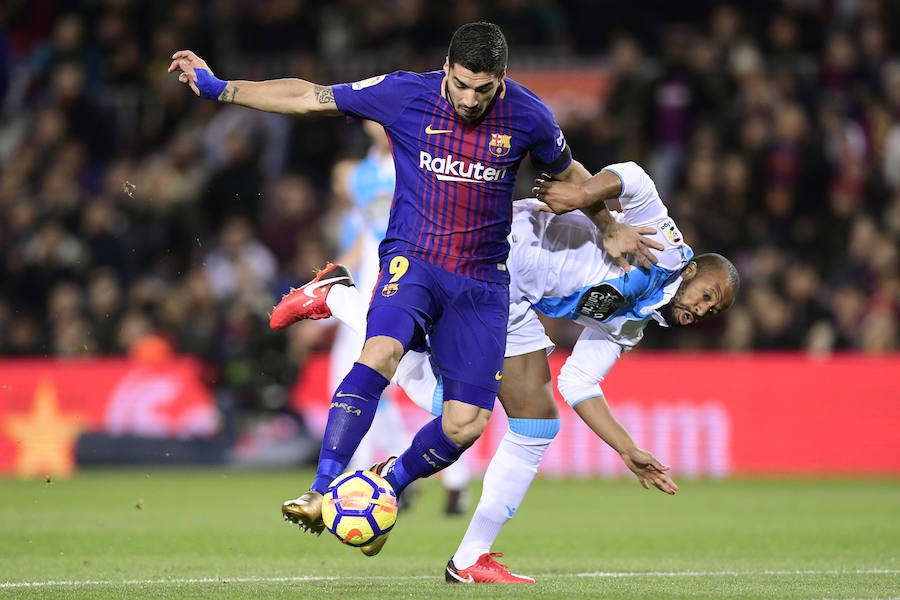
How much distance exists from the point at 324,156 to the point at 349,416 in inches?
433

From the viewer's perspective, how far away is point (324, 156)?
663 inches

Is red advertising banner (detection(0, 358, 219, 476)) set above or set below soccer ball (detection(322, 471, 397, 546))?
below

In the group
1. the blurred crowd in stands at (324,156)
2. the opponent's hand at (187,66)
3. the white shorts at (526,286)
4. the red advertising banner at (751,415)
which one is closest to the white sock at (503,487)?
the white shorts at (526,286)

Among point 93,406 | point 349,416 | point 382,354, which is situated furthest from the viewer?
point 93,406

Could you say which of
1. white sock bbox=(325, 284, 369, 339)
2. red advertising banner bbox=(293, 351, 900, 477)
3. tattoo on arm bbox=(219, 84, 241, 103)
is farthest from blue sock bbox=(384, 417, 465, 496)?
red advertising banner bbox=(293, 351, 900, 477)

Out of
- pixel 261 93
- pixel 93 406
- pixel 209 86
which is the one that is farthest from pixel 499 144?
pixel 93 406

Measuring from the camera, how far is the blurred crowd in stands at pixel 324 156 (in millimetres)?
14930

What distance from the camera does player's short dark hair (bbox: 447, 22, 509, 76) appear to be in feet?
20.2

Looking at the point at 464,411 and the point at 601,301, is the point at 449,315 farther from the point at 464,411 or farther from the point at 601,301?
the point at 601,301

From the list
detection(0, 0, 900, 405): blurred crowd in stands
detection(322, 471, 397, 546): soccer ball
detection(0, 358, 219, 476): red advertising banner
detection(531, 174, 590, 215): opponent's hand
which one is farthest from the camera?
detection(0, 0, 900, 405): blurred crowd in stands

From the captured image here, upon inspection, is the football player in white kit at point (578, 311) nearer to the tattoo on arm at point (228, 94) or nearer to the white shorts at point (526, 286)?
the white shorts at point (526, 286)

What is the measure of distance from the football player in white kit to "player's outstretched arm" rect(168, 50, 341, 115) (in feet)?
3.66

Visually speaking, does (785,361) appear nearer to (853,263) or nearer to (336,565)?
(853,263)

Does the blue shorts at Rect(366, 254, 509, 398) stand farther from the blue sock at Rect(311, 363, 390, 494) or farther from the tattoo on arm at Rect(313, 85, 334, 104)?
the tattoo on arm at Rect(313, 85, 334, 104)
